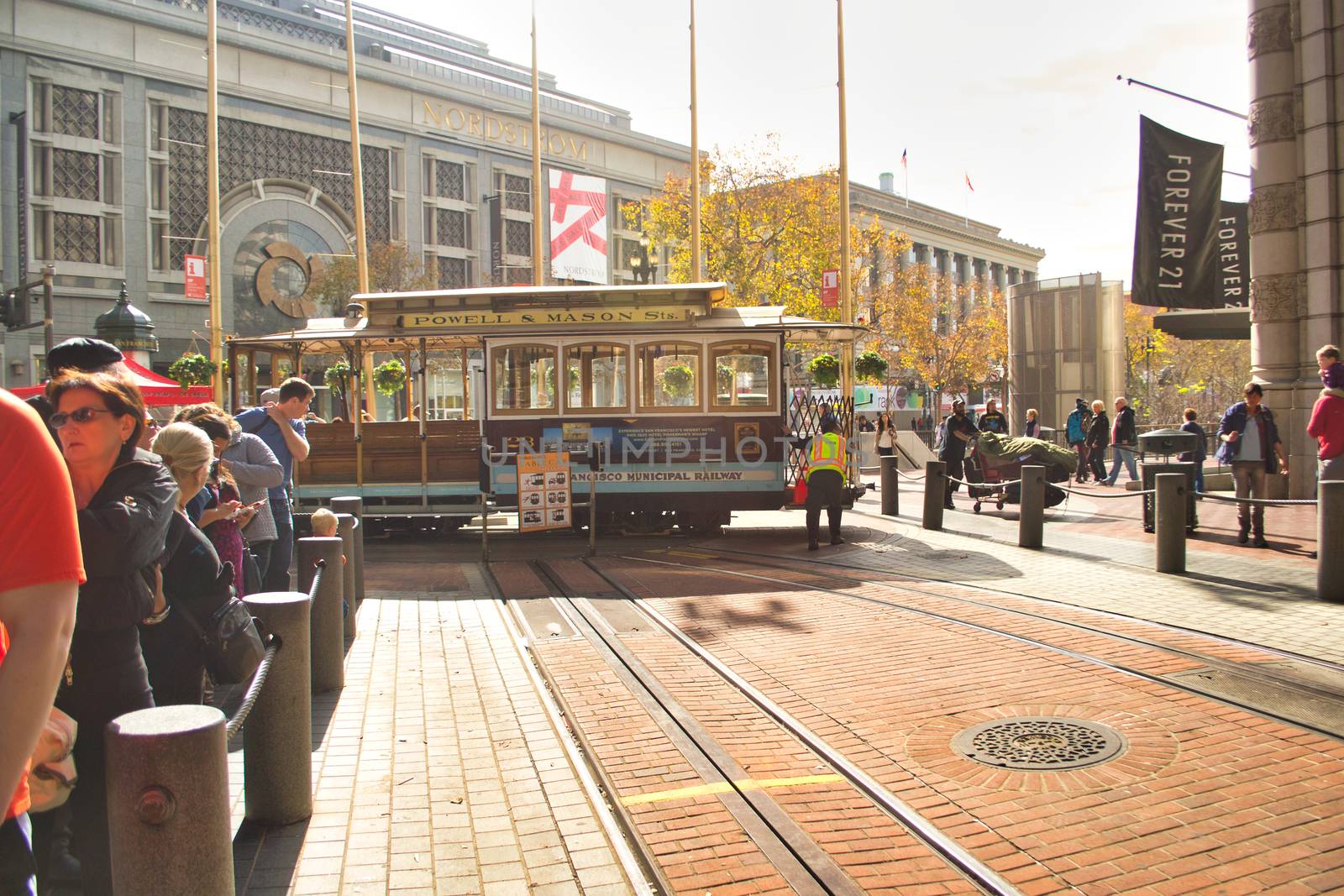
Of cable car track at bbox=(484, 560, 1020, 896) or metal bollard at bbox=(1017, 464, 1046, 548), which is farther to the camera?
metal bollard at bbox=(1017, 464, 1046, 548)

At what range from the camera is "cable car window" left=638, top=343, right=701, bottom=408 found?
1512 cm

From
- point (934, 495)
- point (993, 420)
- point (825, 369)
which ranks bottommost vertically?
point (934, 495)

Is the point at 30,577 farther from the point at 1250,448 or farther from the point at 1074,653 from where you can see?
the point at 1250,448

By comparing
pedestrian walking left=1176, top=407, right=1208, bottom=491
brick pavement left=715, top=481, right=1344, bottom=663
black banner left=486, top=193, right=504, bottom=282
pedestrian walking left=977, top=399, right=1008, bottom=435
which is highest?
black banner left=486, top=193, right=504, bottom=282

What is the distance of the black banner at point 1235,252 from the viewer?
777 inches

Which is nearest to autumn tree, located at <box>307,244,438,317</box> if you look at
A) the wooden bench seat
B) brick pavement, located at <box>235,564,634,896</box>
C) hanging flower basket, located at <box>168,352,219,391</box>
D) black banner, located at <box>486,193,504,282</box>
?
black banner, located at <box>486,193,504,282</box>

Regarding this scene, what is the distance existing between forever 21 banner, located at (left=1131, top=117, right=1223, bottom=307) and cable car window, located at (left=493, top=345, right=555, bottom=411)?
11169mm

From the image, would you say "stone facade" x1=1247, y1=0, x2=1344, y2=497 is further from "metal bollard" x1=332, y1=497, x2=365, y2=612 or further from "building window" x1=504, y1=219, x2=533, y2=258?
"building window" x1=504, y1=219, x2=533, y2=258

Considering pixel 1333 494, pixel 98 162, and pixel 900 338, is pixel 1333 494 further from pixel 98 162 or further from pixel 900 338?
pixel 900 338

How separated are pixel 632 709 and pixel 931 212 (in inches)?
3291

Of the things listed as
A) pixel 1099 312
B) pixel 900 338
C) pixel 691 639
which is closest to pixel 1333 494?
pixel 691 639

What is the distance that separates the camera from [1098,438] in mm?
22203

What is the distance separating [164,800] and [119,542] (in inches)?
30.4

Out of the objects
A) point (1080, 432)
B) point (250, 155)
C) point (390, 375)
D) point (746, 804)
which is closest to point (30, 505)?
point (746, 804)
